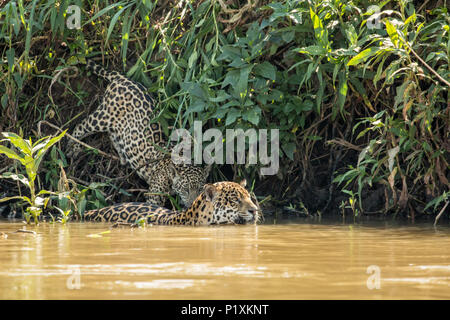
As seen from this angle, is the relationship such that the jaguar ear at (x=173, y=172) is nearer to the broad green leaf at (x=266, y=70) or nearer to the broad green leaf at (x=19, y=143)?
the broad green leaf at (x=266, y=70)

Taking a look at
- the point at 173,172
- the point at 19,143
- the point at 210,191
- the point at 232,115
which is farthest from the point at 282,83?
the point at 19,143

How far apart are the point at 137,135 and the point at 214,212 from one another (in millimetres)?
1607

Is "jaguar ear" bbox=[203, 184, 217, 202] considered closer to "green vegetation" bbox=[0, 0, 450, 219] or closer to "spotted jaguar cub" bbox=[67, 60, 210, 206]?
"green vegetation" bbox=[0, 0, 450, 219]

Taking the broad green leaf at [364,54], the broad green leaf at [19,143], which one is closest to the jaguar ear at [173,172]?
the broad green leaf at [19,143]

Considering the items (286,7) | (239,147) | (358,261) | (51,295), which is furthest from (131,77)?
(51,295)

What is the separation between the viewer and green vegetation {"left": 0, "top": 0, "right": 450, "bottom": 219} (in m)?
5.95

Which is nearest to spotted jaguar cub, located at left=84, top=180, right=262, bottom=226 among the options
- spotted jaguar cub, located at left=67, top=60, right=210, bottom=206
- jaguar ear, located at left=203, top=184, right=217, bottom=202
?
jaguar ear, located at left=203, top=184, right=217, bottom=202

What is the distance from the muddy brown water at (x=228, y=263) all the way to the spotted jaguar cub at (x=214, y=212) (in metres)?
0.59

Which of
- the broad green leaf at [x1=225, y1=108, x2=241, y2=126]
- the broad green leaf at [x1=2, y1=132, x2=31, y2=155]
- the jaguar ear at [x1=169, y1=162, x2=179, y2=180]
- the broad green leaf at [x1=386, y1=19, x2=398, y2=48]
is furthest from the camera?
the jaguar ear at [x1=169, y1=162, x2=179, y2=180]

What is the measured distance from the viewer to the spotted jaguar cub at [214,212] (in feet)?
21.1

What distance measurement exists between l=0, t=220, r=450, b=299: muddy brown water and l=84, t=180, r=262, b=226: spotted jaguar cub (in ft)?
1.95

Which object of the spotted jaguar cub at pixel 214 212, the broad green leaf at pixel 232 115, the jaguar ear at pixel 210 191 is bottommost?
the spotted jaguar cub at pixel 214 212
